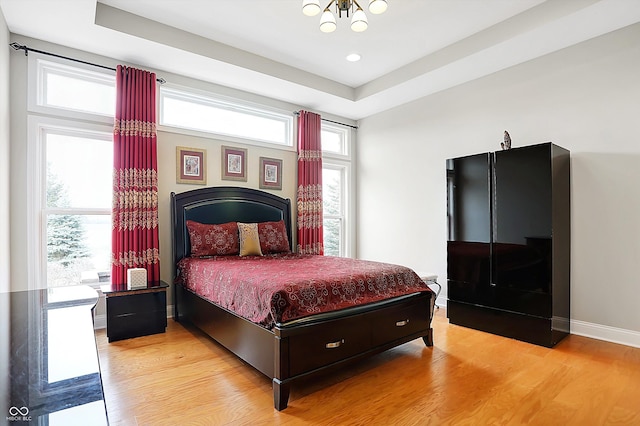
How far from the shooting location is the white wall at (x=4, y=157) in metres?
2.83

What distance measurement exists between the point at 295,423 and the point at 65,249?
2.98 metres

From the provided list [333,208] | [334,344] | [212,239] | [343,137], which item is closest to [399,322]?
[334,344]

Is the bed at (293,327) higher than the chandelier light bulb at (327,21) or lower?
lower

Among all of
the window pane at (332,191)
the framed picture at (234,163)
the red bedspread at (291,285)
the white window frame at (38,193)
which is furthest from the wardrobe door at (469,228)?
the white window frame at (38,193)

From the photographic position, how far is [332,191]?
5770 millimetres

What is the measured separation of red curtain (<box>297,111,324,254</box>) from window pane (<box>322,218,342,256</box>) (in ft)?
1.62

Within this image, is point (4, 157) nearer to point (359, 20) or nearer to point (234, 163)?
point (234, 163)

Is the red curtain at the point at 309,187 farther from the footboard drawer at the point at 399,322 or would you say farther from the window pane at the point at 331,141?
the footboard drawer at the point at 399,322

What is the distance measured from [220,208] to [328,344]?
2.47 meters

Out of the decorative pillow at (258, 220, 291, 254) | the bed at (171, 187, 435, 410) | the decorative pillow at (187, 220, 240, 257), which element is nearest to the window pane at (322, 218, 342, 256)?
the decorative pillow at (258, 220, 291, 254)

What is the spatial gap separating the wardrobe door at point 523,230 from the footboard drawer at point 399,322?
100 cm

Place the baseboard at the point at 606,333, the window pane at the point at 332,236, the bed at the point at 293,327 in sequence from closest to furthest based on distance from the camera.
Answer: the bed at the point at 293,327 → the baseboard at the point at 606,333 → the window pane at the point at 332,236

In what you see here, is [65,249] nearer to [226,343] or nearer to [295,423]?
[226,343]

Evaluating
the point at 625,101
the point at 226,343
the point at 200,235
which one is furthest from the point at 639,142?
the point at 200,235
